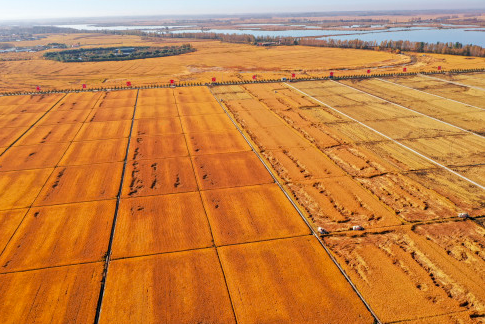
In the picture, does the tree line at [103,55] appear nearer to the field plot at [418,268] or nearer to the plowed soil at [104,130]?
the plowed soil at [104,130]

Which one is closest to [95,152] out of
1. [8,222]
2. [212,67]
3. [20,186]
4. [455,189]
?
[20,186]

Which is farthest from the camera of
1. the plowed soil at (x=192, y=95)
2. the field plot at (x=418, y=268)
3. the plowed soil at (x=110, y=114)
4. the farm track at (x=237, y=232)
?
the plowed soil at (x=192, y=95)

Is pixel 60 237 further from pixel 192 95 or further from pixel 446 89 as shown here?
pixel 446 89

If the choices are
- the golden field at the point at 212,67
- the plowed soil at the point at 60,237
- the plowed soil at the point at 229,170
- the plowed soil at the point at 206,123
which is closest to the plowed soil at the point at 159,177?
the plowed soil at the point at 229,170

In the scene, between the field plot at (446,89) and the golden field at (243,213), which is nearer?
the golden field at (243,213)

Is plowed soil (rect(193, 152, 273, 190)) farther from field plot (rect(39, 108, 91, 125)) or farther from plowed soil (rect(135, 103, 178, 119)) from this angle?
field plot (rect(39, 108, 91, 125))
